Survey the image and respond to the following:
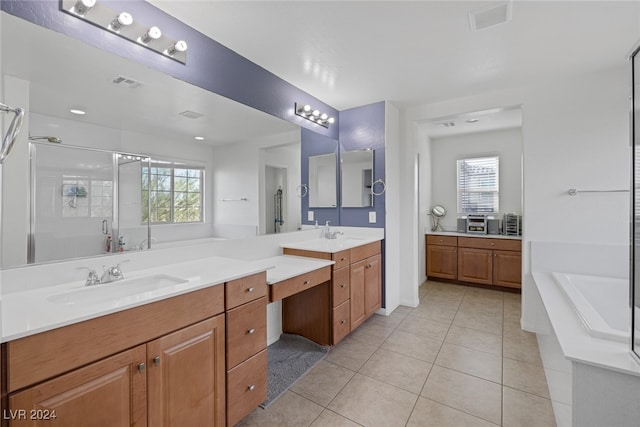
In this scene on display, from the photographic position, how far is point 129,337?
3.52ft

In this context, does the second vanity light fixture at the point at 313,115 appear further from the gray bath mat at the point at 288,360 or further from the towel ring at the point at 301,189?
the gray bath mat at the point at 288,360

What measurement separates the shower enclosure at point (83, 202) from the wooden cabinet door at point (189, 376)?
69 centimetres

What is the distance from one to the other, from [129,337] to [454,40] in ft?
8.58

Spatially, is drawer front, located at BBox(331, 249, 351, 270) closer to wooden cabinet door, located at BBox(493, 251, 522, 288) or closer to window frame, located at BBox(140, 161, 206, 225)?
window frame, located at BBox(140, 161, 206, 225)

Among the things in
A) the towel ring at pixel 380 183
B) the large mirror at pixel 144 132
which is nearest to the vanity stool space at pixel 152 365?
the large mirror at pixel 144 132

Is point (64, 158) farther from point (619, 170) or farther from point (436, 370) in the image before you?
point (619, 170)

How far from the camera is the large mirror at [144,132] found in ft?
4.05

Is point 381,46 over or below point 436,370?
over

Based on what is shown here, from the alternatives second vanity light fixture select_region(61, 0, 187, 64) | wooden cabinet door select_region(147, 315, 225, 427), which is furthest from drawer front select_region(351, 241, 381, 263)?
second vanity light fixture select_region(61, 0, 187, 64)

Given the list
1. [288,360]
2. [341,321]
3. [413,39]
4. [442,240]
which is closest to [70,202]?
[288,360]

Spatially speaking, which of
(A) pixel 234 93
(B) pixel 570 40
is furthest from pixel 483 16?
(A) pixel 234 93

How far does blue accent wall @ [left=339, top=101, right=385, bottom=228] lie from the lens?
3225mm

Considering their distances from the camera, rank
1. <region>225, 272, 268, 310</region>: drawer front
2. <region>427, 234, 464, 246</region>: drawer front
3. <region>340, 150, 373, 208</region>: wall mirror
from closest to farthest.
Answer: <region>225, 272, 268, 310</region>: drawer front, <region>340, 150, 373, 208</region>: wall mirror, <region>427, 234, 464, 246</region>: drawer front

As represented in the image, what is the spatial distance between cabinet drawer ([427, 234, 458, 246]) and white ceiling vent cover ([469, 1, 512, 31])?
3.15 m
